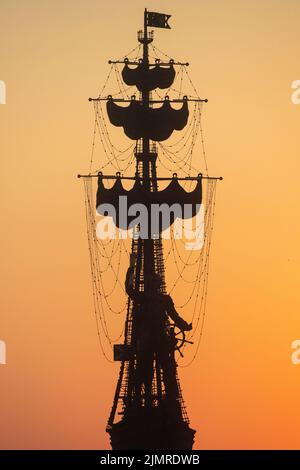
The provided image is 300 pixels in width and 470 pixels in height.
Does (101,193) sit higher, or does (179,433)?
(101,193)

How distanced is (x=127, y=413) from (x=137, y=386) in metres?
1.50

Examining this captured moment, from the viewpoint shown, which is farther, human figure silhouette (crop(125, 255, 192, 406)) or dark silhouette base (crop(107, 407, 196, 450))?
human figure silhouette (crop(125, 255, 192, 406))

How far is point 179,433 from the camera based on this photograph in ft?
652

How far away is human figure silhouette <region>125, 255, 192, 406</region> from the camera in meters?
199

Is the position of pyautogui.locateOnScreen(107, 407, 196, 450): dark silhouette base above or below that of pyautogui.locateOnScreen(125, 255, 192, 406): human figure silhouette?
below

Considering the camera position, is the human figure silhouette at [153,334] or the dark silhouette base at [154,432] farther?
the human figure silhouette at [153,334]

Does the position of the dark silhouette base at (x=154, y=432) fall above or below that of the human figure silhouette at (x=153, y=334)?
below

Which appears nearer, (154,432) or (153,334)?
(154,432)

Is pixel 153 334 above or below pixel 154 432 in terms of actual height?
above

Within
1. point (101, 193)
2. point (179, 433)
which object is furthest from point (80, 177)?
point (179, 433)

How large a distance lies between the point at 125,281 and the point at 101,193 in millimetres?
4770

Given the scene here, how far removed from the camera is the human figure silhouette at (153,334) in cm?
19888

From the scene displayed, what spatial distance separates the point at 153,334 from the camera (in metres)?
199
